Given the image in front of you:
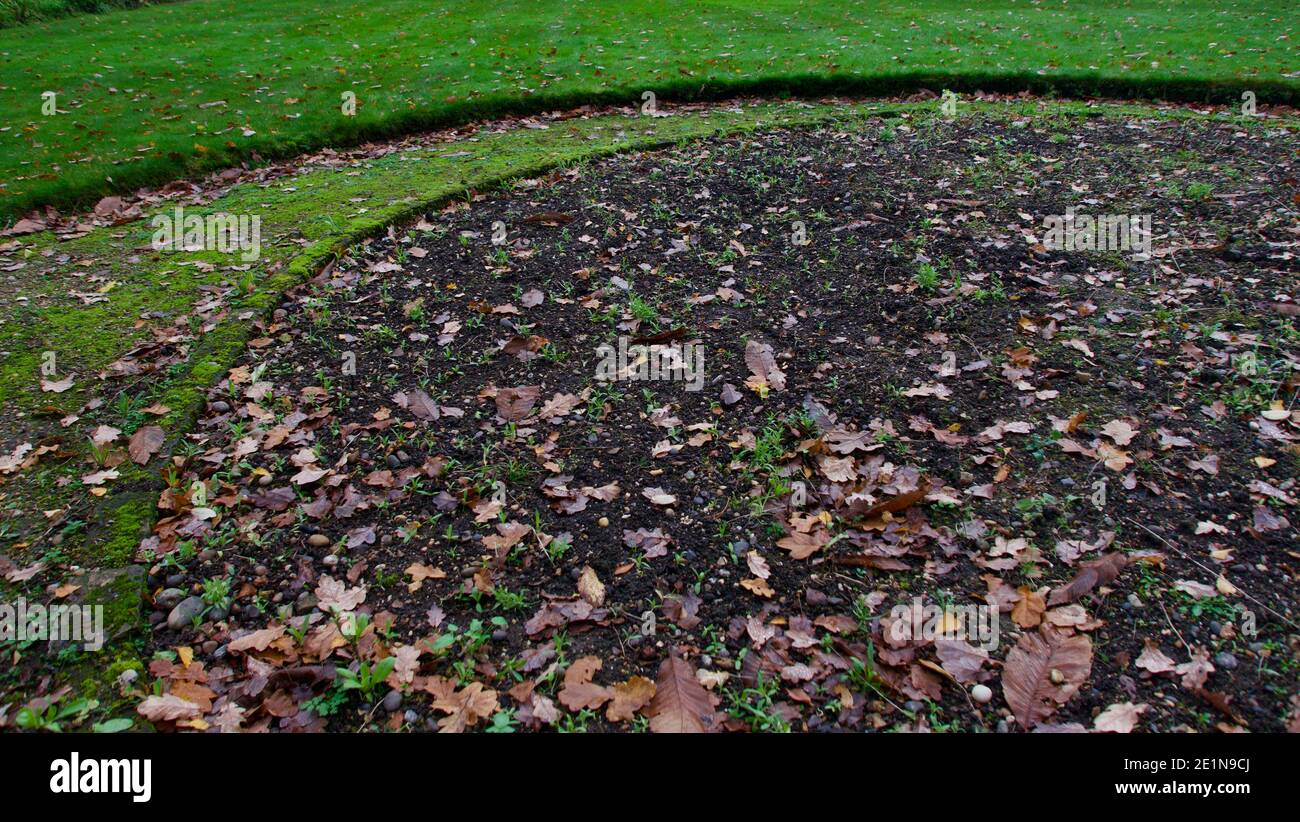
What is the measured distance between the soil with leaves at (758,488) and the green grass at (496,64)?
4.69 meters

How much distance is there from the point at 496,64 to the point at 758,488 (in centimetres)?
1155

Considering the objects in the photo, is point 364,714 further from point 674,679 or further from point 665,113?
point 665,113

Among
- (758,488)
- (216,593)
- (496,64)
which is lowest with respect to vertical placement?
(216,593)

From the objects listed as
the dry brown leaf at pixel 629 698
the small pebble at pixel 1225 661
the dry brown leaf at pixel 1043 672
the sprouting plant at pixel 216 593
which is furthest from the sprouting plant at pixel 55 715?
the small pebble at pixel 1225 661

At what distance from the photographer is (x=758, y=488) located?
409cm

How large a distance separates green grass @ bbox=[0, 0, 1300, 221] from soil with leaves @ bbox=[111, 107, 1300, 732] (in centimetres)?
469

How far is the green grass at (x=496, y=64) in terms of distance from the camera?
9.48 m

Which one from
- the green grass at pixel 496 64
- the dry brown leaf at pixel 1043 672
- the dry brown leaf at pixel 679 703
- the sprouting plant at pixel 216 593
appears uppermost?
the green grass at pixel 496 64

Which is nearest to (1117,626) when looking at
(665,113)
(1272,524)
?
(1272,524)

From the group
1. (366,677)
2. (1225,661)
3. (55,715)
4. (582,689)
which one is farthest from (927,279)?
(55,715)

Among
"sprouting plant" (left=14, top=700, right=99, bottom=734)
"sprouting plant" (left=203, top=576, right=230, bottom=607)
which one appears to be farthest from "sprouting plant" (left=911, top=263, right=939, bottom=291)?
"sprouting plant" (left=14, top=700, right=99, bottom=734)

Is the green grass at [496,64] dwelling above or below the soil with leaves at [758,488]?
above

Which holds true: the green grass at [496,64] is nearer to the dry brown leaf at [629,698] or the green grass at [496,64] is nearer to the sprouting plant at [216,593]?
the sprouting plant at [216,593]

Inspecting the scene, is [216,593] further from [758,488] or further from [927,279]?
[927,279]
